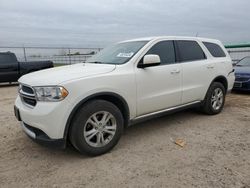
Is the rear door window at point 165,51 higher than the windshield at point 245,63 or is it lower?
higher

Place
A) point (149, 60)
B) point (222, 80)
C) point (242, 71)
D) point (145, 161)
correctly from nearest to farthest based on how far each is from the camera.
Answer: point (145, 161) < point (149, 60) < point (222, 80) < point (242, 71)

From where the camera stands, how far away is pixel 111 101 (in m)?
3.67

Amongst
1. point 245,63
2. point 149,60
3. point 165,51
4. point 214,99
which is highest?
point 165,51

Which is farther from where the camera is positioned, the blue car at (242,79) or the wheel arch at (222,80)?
the blue car at (242,79)

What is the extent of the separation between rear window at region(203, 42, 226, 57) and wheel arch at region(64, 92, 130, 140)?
2.73 metres

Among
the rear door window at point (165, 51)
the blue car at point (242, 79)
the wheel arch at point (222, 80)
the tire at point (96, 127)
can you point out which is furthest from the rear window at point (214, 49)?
the tire at point (96, 127)

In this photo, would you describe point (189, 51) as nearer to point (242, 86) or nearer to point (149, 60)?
point (149, 60)

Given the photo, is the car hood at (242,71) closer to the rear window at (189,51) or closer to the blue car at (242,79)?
the blue car at (242,79)

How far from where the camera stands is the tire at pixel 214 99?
17.3 feet

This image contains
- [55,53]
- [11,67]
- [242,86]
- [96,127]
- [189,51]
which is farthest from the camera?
[55,53]

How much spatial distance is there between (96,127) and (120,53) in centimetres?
151

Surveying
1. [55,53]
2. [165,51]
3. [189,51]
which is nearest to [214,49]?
[189,51]

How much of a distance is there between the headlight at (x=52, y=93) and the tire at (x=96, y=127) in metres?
0.33

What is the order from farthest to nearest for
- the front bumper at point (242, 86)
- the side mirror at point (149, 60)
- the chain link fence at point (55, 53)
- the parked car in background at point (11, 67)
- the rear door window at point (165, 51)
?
the chain link fence at point (55, 53) < the parked car in background at point (11, 67) < the front bumper at point (242, 86) < the rear door window at point (165, 51) < the side mirror at point (149, 60)
